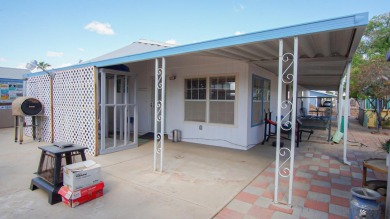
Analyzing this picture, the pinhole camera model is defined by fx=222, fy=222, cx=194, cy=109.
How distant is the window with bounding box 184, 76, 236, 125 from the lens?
6402mm

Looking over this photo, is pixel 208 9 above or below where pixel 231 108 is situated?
above

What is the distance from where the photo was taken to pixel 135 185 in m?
3.68

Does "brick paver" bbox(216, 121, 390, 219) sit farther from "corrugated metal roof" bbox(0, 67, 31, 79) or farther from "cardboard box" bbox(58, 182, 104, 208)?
"corrugated metal roof" bbox(0, 67, 31, 79)

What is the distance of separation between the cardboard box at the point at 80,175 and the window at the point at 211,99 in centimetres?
406

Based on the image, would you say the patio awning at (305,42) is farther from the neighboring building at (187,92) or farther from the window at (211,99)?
the window at (211,99)

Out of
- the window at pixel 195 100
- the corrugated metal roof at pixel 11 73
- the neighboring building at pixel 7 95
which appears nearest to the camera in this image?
Result: the window at pixel 195 100

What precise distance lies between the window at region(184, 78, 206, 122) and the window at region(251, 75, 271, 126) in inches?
58.7

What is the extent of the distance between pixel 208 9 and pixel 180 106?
17.6 feet

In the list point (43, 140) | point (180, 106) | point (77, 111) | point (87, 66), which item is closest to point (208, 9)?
point (180, 106)

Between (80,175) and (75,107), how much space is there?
3570 mm

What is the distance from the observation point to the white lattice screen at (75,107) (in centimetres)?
556

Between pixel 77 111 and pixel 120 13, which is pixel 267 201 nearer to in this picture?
pixel 77 111

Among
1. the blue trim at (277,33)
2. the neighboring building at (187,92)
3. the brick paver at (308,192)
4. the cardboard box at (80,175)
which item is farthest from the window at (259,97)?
the cardboard box at (80,175)

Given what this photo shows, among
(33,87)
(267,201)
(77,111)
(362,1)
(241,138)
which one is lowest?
(267,201)
